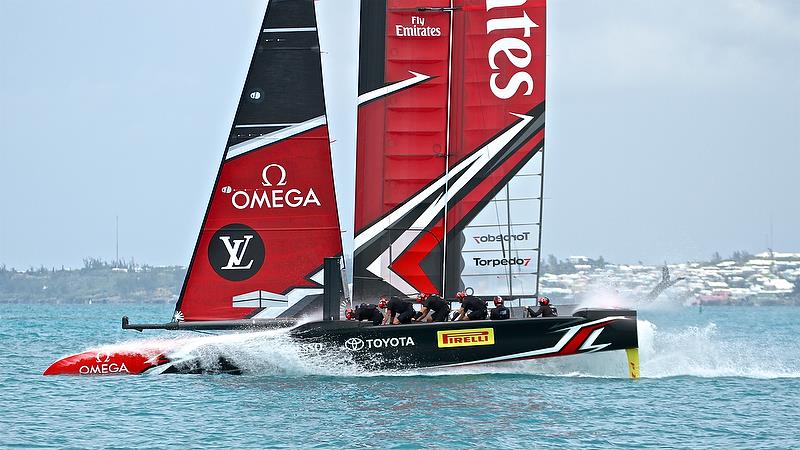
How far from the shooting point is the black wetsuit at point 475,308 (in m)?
22.6

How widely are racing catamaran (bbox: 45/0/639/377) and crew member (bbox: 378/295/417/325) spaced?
1.03m

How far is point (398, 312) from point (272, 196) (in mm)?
3402

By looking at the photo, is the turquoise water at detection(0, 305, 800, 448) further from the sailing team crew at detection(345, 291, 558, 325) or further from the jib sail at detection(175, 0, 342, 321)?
the jib sail at detection(175, 0, 342, 321)

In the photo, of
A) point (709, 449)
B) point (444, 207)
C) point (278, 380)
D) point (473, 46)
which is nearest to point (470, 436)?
point (709, 449)

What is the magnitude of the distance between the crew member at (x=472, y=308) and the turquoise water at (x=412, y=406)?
42.5 inches

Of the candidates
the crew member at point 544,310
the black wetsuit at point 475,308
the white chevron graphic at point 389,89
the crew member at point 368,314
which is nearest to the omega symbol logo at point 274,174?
the white chevron graphic at point 389,89

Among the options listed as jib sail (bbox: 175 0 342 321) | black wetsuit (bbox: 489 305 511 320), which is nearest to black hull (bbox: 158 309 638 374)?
black wetsuit (bbox: 489 305 511 320)

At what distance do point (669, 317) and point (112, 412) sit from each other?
5737cm

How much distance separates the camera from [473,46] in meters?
24.4

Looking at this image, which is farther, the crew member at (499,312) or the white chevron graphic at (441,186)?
the white chevron graphic at (441,186)

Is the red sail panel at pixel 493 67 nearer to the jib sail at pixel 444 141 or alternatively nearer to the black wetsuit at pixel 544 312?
the jib sail at pixel 444 141

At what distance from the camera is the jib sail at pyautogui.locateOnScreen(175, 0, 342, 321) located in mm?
23797

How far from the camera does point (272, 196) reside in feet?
78.5

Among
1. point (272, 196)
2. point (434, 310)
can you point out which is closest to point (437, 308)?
point (434, 310)
